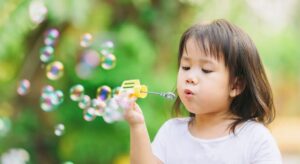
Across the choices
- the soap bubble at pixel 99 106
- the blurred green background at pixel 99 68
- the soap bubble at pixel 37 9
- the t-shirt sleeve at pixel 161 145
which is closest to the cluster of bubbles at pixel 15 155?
the blurred green background at pixel 99 68

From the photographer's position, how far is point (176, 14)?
173 inches

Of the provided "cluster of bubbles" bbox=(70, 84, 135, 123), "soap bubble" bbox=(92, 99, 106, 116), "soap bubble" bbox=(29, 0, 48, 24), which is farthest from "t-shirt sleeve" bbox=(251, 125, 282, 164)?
"soap bubble" bbox=(29, 0, 48, 24)

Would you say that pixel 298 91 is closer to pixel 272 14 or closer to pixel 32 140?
pixel 272 14

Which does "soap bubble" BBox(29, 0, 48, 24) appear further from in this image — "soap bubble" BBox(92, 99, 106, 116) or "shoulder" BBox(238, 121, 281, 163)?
"shoulder" BBox(238, 121, 281, 163)

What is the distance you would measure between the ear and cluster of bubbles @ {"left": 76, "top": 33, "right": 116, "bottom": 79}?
614 mm

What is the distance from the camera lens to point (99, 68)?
395 cm

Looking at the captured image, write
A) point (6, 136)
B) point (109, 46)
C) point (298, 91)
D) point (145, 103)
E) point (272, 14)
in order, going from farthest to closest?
point (298, 91)
point (272, 14)
point (6, 136)
point (145, 103)
point (109, 46)

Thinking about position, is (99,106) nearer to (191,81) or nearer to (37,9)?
(191,81)

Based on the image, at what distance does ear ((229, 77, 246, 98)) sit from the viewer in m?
2.24

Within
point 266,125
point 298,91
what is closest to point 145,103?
point 266,125

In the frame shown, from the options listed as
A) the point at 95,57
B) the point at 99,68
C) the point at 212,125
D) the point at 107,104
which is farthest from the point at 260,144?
the point at 99,68

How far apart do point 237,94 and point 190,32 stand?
23cm

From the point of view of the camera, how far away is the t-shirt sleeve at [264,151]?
216 centimetres

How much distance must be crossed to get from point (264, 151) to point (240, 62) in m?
0.26
